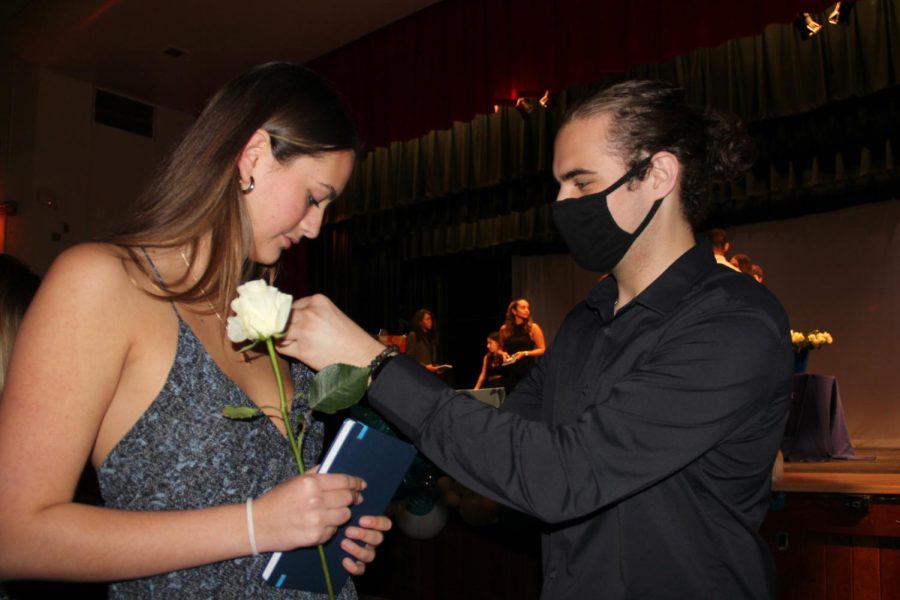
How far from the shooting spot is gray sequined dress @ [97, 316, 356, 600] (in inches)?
44.7

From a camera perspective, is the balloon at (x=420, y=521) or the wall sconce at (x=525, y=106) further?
the wall sconce at (x=525, y=106)

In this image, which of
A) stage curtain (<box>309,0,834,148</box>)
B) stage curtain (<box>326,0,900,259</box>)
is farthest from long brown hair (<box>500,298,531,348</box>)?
stage curtain (<box>309,0,834,148</box>)

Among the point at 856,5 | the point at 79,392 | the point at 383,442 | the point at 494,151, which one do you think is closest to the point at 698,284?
the point at 383,442

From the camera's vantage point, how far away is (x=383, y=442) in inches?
46.8

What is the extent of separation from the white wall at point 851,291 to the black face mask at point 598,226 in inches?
270

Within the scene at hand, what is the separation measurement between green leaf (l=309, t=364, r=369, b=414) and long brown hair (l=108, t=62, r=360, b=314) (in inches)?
14.8

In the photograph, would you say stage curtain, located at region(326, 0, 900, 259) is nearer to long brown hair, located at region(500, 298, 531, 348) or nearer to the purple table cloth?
long brown hair, located at region(500, 298, 531, 348)

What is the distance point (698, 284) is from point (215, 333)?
37.2 inches

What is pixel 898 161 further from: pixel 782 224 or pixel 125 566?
pixel 125 566

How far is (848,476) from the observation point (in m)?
4.25

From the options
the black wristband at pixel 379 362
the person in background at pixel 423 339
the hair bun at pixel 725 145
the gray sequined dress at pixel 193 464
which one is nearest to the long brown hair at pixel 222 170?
the gray sequined dress at pixel 193 464

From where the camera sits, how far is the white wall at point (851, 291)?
24.0 ft

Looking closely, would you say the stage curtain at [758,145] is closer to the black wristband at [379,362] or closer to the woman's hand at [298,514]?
the black wristband at [379,362]

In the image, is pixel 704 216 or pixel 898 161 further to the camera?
pixel 898 161
